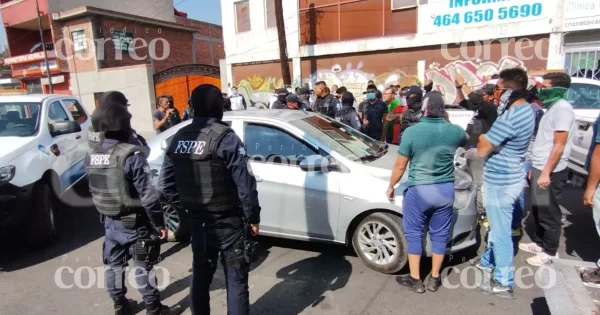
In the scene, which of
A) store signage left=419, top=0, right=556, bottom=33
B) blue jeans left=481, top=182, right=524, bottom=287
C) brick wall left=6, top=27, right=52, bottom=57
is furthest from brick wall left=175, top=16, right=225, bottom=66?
blue jeans left=481, top=182, right=524, bottom=287

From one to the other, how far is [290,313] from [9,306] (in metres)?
2.54

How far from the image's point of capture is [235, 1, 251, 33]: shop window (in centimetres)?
1667

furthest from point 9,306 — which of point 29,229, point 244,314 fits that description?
point 244,314

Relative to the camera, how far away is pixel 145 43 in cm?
2131

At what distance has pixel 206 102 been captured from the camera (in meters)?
2.37

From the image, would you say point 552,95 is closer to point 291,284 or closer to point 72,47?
point 291,284

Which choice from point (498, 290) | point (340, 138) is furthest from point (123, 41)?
point (498, 290)

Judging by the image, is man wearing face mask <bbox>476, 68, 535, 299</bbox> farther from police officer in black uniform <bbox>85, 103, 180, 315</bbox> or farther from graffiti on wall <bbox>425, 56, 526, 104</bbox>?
graffiti on wall <bbox>425, 56, 526, 104</bbox>

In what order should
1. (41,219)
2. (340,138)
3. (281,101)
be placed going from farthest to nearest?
(281,101) < (41,219) < (340,138)

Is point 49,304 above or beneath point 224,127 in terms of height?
beneath

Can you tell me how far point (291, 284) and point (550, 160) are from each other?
2574 millimetres

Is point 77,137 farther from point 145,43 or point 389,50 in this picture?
point 145,43

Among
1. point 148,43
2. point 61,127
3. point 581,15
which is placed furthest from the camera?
point 148,43

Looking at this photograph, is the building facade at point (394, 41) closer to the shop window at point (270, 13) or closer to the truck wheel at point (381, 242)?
the shop window at point (270, 13)
